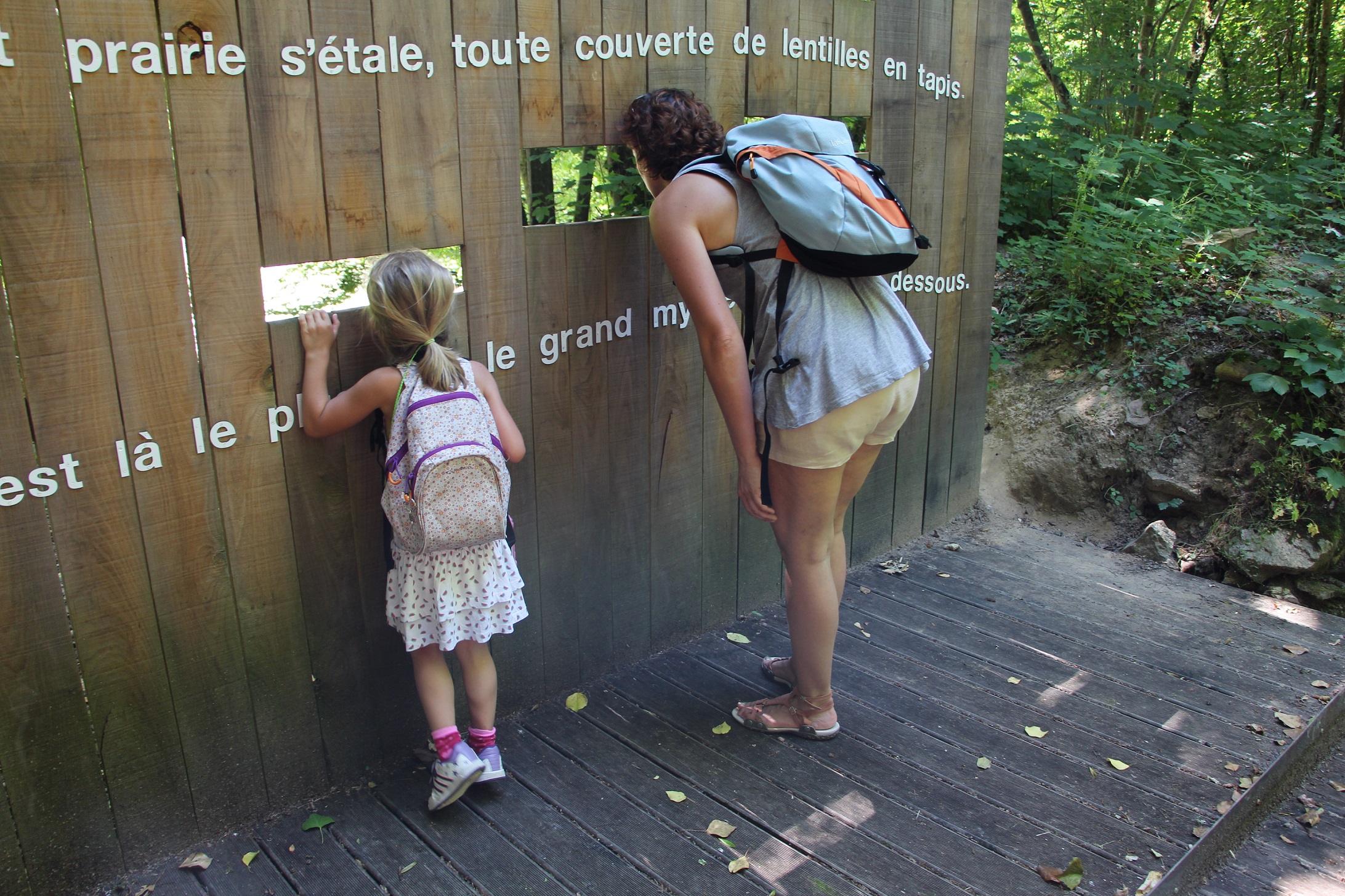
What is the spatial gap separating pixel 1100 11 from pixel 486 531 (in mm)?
7615

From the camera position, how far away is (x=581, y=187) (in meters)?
4.24

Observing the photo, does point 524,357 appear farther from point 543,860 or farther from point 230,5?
point 543,860

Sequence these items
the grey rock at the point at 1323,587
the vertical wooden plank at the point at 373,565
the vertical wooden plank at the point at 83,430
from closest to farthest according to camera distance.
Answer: the vertical wooden plank at the point at 83,430, the vertical wooden plank at the point at 373,565, the grey rock at the point at 1323,587

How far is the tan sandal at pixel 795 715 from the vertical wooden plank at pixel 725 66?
Answer: 188 centimetres

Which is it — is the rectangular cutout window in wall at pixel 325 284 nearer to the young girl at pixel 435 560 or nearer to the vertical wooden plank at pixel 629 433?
the vertical wooden plank at pixel 629 433

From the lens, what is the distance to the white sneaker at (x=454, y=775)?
8.59 feet

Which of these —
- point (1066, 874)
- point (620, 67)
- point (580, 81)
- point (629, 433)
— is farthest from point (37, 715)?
point (1066, 874)

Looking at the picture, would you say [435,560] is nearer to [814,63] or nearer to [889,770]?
[889,770]

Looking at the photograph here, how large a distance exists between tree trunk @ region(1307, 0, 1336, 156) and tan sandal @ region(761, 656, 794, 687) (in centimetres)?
618

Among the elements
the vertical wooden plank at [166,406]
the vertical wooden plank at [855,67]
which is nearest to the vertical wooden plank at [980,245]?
the vertical wooden plank at [855,67]

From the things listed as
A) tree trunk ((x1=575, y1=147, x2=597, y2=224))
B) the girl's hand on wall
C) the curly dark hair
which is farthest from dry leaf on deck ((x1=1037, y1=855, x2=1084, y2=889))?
tree trunk ((x1=575, y1=147, x2=597, y2=224))

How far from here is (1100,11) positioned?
7.98 metres

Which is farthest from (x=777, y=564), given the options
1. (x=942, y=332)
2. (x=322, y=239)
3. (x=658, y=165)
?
(x=322, y=239)

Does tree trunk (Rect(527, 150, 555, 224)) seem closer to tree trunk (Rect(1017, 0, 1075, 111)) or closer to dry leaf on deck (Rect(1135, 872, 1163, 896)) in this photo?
dry leaf on deck (Rect(1135, 872, 1163, 896))
